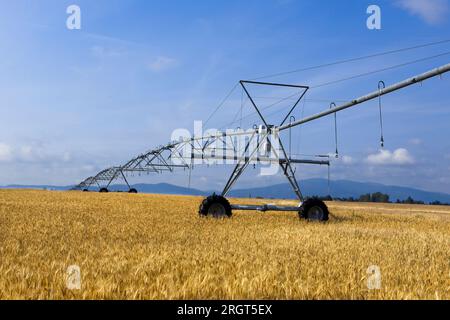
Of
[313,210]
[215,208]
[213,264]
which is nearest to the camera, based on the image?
[213,264]

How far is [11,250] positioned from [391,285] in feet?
24.0

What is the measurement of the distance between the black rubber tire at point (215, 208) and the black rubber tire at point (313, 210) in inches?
127

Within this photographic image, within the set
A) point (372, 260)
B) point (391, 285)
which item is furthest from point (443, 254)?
point (391, 285)

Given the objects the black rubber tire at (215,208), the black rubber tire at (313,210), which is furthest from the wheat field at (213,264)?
the black rubber tire at (313,210)

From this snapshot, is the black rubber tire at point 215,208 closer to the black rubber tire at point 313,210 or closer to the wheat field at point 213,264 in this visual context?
the black rubber tire at point 313,210

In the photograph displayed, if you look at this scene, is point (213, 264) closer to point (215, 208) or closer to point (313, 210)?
point (215, 208)

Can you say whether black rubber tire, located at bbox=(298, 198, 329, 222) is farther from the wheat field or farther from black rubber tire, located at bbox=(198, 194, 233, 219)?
the wheat field

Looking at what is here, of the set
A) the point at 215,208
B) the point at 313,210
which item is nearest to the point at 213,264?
the point at 215,208

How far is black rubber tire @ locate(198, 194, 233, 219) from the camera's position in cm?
1911

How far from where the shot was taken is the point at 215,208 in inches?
757

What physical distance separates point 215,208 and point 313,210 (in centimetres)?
431

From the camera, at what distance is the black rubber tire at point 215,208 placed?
19109 millimetres

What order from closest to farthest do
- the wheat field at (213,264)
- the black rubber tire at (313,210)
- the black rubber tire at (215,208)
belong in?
the wheat field at (213,264) < the black rubber tire at (215,208) < the black rubber tire at (313,210)
